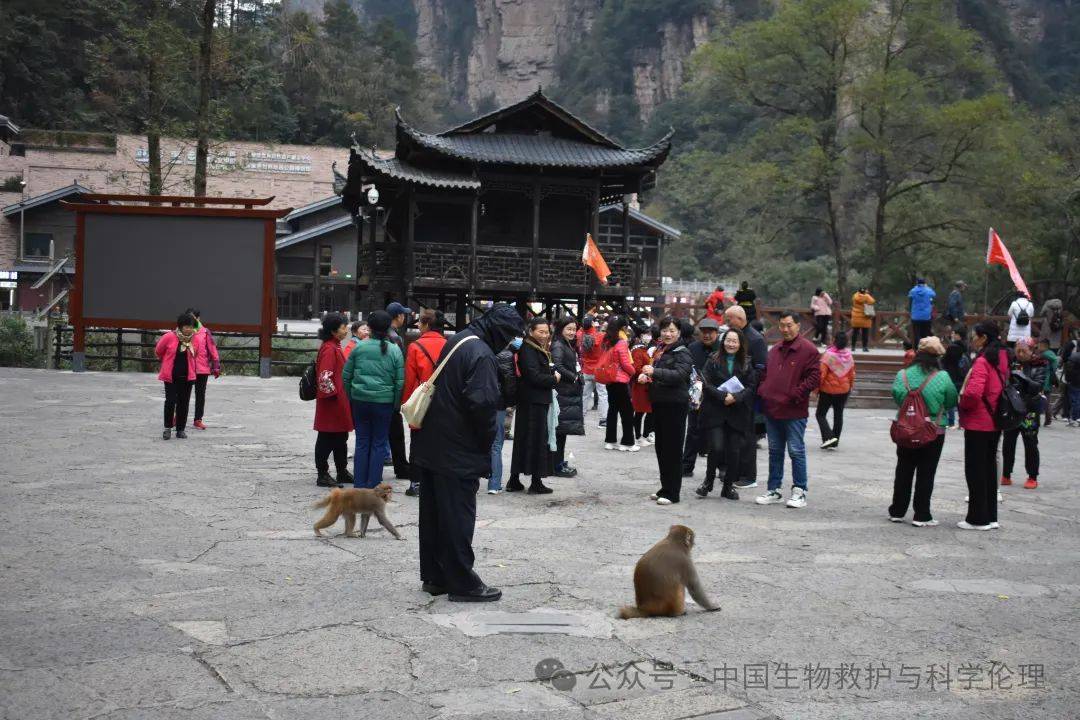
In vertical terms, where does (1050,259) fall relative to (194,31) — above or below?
below

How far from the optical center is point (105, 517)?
834cm

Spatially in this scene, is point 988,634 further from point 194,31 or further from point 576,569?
point 194,31

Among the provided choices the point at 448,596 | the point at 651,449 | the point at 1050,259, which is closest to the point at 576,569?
the point at 448,596

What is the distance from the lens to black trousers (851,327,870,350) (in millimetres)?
27734

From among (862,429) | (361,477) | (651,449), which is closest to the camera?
(361,477)

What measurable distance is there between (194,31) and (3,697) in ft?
184

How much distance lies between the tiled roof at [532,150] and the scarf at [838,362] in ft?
44.7

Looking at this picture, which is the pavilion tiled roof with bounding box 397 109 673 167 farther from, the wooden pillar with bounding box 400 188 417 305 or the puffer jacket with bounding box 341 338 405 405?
the puffer jacket with bounding box 341 338 405 405

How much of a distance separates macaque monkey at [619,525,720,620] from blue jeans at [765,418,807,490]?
374 cm

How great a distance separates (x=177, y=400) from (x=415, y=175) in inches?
578

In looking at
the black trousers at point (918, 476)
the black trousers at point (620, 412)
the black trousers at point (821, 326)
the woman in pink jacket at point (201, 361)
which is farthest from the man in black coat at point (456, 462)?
the black trousers at point (821, 326)

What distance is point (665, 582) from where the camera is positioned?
5926mm

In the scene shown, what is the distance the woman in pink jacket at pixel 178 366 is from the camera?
503 inches

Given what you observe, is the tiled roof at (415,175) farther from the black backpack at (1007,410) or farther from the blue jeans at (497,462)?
the black backpack at (1007,410)
